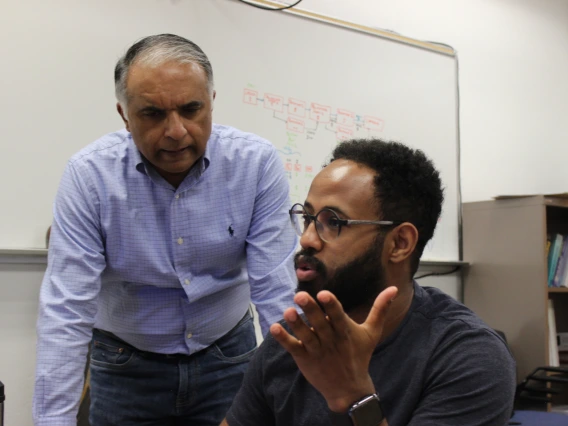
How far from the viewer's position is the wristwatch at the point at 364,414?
91 cm

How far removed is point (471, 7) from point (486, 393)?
3.48 m

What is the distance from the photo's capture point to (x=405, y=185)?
1258mm

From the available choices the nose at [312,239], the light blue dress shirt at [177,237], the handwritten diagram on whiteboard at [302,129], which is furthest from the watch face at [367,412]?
the handwritten diagram on whiteboard at [302,129]

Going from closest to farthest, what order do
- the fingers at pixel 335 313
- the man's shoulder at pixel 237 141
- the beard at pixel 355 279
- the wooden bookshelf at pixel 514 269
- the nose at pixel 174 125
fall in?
1. the fingers at pixel 335 313
2. the beard at pixel 355 279
3. the nose at pixel 174 125
4. the man's shoulder at pixel 237 141
5. the wooden bookshelf at pixel 514 269

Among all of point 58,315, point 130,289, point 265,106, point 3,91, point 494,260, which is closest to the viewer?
point 58,315

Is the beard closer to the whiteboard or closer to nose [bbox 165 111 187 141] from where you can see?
nose [bbox 165 111 187 141]

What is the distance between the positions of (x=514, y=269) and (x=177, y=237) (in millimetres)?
2553

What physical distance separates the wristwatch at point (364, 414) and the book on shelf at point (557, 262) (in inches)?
119

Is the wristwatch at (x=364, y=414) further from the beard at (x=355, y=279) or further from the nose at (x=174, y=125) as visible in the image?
the nose at (x=174, y=125)

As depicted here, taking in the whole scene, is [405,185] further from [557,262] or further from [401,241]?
[557,262]

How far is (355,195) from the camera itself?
48.4 inches

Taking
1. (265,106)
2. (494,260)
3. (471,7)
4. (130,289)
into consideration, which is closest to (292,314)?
(130,289)

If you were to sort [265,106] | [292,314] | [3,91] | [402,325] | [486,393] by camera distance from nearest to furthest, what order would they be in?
[292,314] < [486,393] < [402,325] < [3,91] < [265,106]

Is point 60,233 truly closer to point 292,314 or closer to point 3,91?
point 292,314
